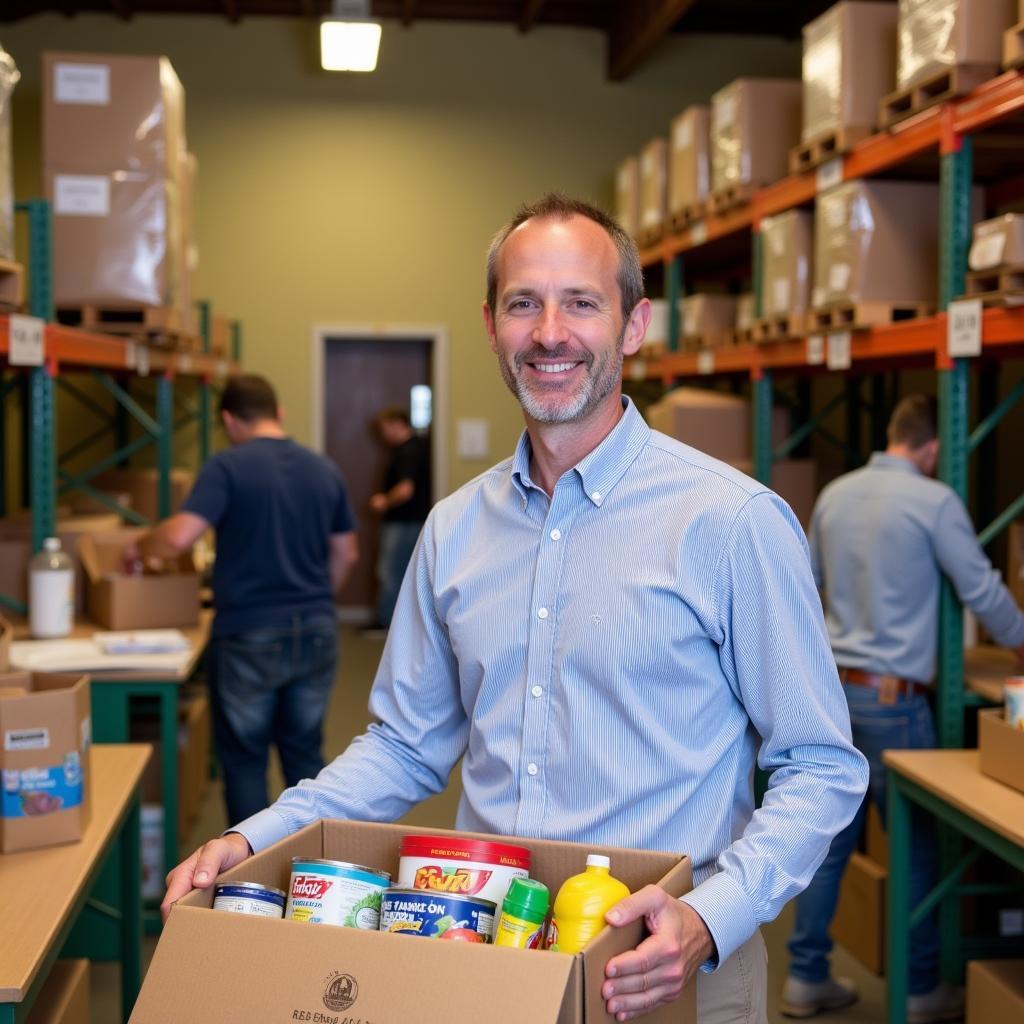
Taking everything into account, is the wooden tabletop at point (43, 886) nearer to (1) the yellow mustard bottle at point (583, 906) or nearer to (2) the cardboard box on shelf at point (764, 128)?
(1) the yellow mustard bottle at point (583, 906)

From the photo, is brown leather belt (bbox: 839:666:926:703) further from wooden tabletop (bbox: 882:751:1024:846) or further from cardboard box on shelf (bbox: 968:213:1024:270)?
cardboard box on shelf (bbox: 968:213:1024:270)

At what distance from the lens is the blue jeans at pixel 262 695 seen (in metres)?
4.70

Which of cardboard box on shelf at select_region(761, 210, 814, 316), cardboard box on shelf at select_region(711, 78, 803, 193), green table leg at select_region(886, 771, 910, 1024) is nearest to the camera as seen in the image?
green table leg at select_region(886, 771, 910, 1024)

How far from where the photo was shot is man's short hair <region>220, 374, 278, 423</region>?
16.0 feet

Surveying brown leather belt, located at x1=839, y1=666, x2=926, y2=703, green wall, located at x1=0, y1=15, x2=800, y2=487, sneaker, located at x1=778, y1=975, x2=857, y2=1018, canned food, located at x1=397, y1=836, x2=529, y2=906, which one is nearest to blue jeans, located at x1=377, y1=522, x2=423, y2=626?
green wall, located at x1=0, y1=15, x2=800, y2=487

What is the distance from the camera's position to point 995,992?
3.32 metres

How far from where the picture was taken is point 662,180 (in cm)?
752

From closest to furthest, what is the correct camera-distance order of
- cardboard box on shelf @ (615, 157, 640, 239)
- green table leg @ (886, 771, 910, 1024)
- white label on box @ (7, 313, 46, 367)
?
1. green table leg @ (886, 771, 910, 1024)
2. white label on box @ (7, 313, 46, 367)
3. cardboard box on shelf @ (615, 157, 640, 239)

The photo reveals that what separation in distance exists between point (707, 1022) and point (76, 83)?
4.80m

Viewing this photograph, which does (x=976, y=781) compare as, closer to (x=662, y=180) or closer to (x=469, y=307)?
(x=662, y=180)

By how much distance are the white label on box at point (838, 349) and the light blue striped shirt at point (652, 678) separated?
2894 millimetres

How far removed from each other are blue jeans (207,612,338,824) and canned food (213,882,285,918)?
321 cm

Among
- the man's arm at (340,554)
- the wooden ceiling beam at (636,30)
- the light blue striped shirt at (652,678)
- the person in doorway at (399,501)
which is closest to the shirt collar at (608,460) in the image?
the light blue striped shirt at (652,678)

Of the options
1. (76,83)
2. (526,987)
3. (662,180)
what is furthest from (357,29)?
(526,987)
